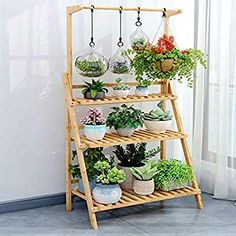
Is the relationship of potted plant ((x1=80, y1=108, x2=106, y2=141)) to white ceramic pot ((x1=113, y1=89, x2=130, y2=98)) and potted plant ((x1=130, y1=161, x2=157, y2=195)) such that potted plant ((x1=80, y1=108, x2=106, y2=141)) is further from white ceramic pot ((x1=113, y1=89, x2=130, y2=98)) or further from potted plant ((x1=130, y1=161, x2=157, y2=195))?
potted plant ((x1=130, y1=161, x2=157, y2=195))

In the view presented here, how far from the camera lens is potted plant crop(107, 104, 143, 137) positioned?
3369mm

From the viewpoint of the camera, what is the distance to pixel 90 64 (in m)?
3.30

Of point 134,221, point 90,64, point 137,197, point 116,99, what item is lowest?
point 134,221

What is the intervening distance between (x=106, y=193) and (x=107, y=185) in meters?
0.05

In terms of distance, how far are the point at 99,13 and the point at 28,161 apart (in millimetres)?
1144

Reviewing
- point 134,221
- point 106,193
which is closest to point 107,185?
point 106,193

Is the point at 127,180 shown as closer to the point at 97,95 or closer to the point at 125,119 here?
the point at 125,119

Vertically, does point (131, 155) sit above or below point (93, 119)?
below

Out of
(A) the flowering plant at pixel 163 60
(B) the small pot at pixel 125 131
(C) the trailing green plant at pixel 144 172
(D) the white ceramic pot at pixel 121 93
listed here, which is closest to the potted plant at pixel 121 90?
(D) the white ceramic pot at pixel 121 93

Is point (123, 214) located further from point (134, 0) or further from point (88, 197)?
point (134, 0)

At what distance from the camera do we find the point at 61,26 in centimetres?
349

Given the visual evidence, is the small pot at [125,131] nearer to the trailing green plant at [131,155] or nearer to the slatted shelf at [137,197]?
the trailing green plant at [131,155]

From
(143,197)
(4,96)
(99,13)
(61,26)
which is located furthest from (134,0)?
(143,197)

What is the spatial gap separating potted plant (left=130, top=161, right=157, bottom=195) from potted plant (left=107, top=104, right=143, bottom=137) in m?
0.25
